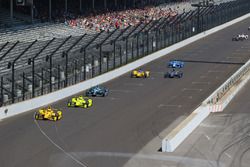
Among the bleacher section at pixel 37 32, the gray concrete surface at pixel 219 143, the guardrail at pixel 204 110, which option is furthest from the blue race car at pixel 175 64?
the gray concrete surface at pixel 219 143

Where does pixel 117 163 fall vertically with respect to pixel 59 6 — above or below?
below

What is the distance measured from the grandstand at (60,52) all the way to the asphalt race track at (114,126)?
2126mm

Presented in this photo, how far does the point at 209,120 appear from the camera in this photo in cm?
4044

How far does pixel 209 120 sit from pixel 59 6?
4467cm

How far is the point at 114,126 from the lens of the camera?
124 feet

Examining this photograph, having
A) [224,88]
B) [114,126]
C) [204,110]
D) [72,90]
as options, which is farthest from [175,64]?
[114,126]

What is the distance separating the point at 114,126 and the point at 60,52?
59.6ft

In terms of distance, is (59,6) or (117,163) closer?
(117,163)

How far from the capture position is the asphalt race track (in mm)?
30203

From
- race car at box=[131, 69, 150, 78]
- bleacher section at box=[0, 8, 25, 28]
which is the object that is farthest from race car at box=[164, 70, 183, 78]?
bleacher section at box=[0, 8, 25, 28]

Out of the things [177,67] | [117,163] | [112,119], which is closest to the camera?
[117,163]

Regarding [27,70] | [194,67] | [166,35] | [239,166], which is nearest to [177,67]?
[194,67]

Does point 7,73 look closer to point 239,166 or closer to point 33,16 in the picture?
point 239,166

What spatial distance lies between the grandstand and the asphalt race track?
2.13m
